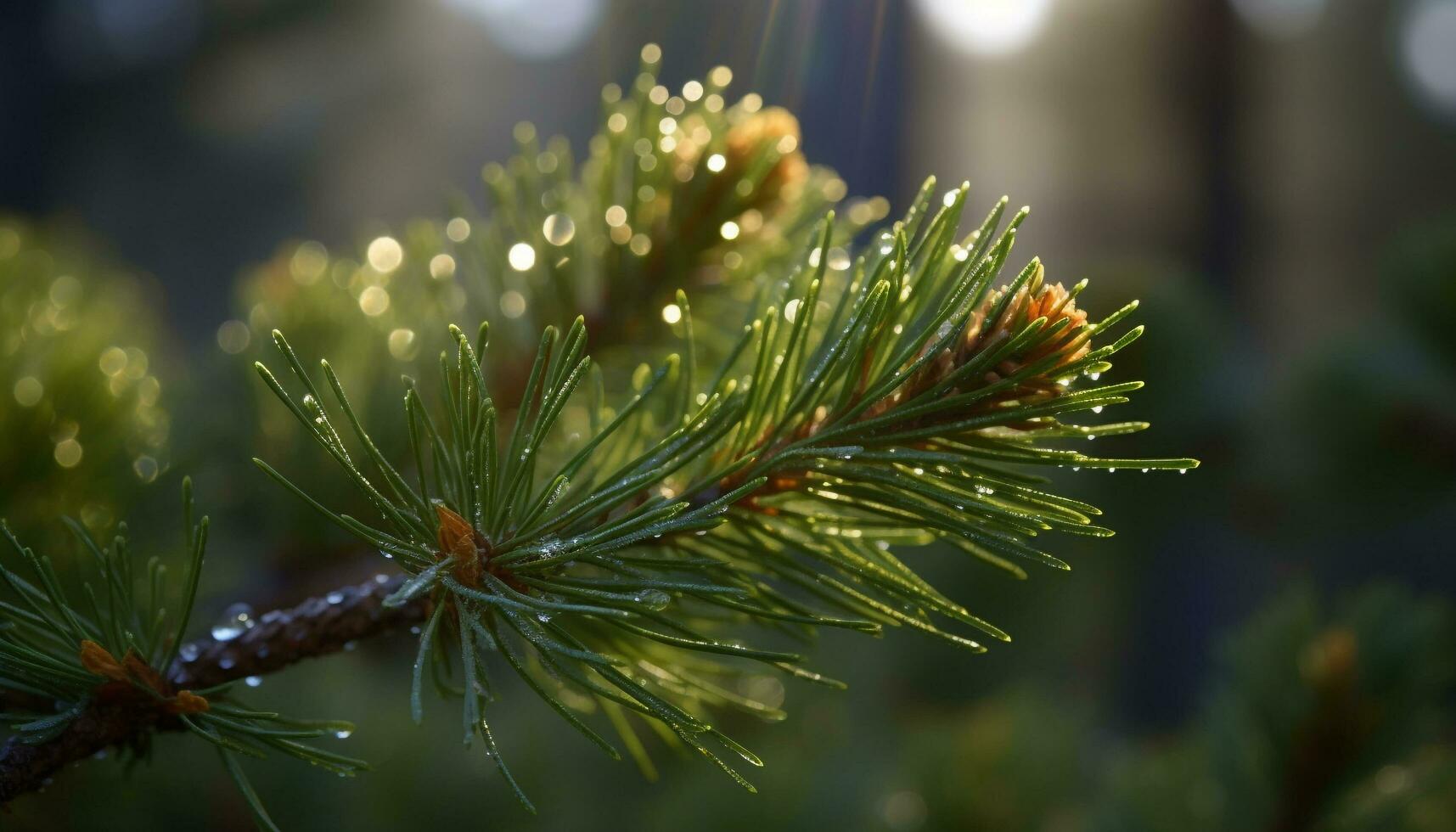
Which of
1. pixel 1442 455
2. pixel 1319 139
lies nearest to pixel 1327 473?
pixel 1442 455

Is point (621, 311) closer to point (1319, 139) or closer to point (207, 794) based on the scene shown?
point (207, 794)

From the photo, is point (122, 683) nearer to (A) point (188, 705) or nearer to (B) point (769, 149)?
(A) point (188, 705)

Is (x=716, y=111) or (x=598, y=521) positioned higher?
(x=716, y=111)

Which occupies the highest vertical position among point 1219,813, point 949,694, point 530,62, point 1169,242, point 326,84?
point 530,62

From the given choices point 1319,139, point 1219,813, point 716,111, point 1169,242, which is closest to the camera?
point 716,111

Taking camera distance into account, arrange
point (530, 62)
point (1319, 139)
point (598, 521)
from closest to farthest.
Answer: point (598, 521) < point (1319, 139) < point (530, 62)

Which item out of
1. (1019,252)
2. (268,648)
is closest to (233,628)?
(268,648)

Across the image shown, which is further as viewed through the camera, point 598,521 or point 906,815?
point 906,815
